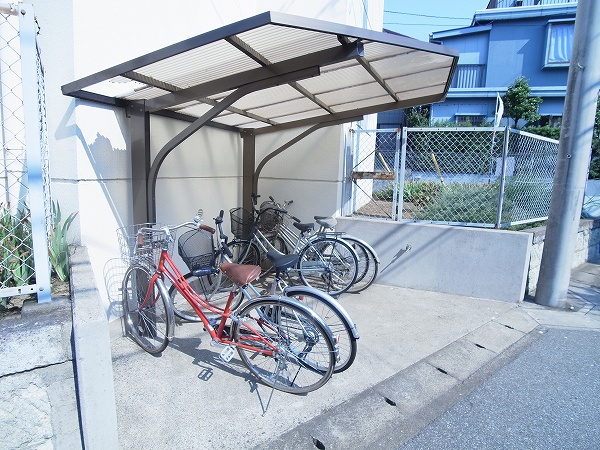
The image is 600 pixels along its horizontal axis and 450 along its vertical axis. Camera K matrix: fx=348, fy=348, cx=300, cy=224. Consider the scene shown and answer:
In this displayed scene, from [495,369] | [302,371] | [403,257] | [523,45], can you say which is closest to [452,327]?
[495,369]

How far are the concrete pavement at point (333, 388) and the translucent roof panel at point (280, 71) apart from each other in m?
2.22

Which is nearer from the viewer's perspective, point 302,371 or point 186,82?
point 302,371

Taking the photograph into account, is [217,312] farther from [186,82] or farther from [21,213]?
[186,82]

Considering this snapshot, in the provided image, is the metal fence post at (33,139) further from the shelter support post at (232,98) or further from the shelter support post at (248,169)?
the shelter support post at (248,169)

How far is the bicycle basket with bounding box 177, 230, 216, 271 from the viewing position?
3.33 metres

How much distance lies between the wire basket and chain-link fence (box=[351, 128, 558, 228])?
3.24 metres

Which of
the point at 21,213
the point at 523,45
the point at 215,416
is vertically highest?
the point at 523,45

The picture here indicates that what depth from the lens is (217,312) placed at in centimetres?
281

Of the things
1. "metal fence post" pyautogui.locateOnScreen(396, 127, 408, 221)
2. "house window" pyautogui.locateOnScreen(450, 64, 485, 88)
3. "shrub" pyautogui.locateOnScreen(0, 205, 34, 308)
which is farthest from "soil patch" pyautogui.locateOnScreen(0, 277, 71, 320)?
"house window" pyautogui.locateOnScreen(450, 64, 485, 88)

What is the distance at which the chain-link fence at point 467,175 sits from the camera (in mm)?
4809

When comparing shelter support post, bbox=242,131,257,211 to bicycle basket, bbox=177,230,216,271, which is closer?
bicycle basket, bbox=177,230,216,271

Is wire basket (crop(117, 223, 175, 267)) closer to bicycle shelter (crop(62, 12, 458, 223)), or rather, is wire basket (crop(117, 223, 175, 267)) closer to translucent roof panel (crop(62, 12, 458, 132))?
bicycle shelter (crop(62, 12, 458, 223))

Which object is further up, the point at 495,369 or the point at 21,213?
the point at 21,213

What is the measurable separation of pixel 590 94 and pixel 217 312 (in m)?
4.66
